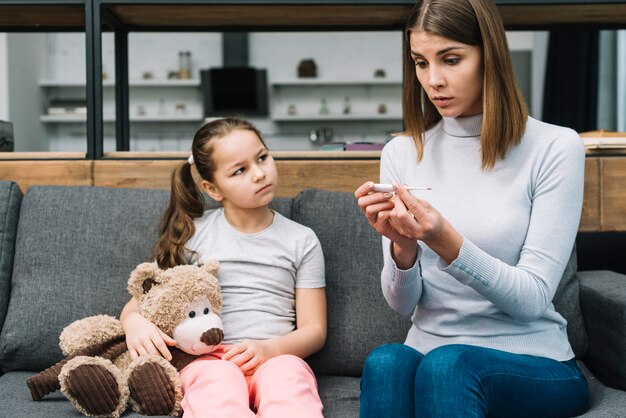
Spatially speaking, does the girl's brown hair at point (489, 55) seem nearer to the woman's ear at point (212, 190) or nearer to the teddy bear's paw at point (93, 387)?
the woman's ear at point (212, 190)

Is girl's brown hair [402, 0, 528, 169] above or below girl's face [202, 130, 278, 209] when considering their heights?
above

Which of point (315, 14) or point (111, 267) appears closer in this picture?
point (111, 267)

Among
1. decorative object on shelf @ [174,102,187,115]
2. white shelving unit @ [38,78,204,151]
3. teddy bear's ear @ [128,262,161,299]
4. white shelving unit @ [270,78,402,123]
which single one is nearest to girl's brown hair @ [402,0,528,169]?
teddy bear's ear @ [128,262,161,299]

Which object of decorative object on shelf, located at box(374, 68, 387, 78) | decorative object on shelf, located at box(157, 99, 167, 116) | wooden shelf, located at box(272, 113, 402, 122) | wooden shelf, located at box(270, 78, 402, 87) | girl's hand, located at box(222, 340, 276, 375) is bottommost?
girl's hand, located at box(222, 340, 276, 375)

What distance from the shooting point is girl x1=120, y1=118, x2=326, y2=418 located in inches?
55.4

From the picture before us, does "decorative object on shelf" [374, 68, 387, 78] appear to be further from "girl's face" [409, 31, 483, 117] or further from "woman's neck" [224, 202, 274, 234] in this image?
"girl's face" [409, 31, 483, 117]

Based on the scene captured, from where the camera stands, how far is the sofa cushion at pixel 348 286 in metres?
1.62

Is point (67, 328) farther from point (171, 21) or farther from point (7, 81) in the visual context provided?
point (7, 81)

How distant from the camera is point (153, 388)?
1.30 metres

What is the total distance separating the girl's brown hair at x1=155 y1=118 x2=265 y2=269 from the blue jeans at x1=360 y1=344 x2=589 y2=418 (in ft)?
2.03

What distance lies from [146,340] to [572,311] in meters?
0.99

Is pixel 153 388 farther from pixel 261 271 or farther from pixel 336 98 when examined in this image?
pixel 336 98

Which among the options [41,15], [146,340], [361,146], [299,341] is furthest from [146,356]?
[41,15]

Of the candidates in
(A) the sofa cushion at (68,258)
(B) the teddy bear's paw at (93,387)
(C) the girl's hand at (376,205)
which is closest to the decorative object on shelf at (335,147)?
(A) the sofa cushion at (68,258)
